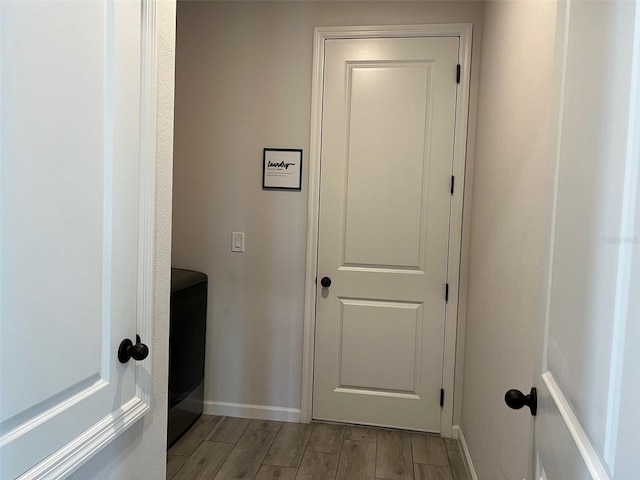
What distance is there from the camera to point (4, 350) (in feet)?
2.36

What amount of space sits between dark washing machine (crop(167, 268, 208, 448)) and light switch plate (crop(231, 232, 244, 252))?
0.85 ft

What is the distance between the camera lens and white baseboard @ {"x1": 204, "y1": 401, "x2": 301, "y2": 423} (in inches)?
112

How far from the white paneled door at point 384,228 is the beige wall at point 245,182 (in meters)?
0.18

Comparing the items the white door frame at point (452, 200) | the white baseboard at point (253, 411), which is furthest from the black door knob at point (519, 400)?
the white baseboard at point (253, 411)

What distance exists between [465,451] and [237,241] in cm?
181

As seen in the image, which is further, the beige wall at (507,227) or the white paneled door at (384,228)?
the white paneled door at (384,228)

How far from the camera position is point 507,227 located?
177 centimetres

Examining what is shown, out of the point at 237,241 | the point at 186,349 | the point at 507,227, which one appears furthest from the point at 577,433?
the point at 237,241

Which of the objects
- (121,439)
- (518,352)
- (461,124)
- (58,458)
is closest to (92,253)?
(58,458)

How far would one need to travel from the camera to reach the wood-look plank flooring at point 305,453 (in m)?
2.30

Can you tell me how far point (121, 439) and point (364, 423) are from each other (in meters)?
1.95

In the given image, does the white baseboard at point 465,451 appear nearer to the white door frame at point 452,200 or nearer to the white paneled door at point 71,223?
the white door frame at point 452,200

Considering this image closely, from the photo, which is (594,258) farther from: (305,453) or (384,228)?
(305,453)

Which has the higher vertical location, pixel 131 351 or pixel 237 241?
pixel 237 241
